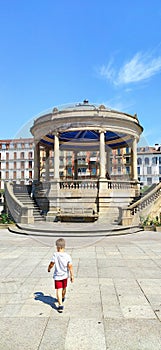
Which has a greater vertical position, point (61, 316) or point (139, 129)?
point (139, 129)

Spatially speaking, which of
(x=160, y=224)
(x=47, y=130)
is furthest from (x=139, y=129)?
(x=160, y=224)

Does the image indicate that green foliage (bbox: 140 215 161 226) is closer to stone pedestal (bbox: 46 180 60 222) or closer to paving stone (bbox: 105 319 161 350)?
stone pedestal (bbox: 46 180 60 222)

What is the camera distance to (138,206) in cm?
1872

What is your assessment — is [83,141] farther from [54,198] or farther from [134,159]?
[54,198]

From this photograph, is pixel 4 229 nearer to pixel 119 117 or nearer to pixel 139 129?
pixel 119 117

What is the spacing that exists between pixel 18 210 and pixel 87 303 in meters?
14.6

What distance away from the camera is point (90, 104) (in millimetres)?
22594

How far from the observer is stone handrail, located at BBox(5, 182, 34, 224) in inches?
726

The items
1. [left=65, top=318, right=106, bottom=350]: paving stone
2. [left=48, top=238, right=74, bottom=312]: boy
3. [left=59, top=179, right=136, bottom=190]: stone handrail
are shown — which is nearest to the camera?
[left=65, top=318, right=106, bottom=350]: paving stone

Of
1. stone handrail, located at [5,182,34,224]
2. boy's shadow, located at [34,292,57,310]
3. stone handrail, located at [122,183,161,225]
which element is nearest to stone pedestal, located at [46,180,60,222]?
stone handrail, located at [5,182,34,224]

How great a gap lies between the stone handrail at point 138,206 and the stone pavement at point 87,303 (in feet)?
21.0

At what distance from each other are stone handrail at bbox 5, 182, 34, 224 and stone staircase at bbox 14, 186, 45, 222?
852 millimetres

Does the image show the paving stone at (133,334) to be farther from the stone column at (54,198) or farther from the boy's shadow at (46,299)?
the stone column at (54,198)

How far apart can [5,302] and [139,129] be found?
69.3 feet
